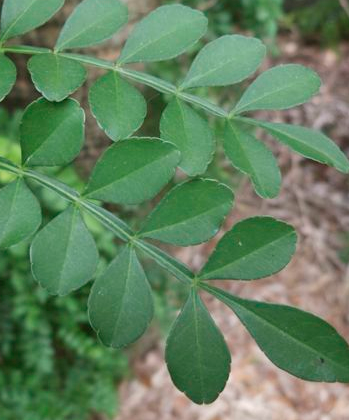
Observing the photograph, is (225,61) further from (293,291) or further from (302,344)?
(293,291)

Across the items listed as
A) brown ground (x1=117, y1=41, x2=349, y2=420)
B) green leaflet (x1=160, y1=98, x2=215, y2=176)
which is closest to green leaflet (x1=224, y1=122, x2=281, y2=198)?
green leaflet (x1=160, y1=98, x2=215, y2=176)

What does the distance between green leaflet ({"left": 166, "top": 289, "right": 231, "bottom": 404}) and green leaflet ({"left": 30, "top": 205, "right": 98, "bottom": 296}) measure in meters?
0.10

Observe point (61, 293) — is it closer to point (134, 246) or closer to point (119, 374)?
point (134, 246)

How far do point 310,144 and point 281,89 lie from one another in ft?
0.22

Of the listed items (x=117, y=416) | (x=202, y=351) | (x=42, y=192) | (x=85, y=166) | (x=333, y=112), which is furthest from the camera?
(x=333, y=112)

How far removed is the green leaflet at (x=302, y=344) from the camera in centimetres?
54

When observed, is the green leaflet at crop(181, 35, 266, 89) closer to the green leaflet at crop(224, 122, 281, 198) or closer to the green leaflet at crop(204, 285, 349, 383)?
the green leaflet at crop(224, 122, 281, 198)

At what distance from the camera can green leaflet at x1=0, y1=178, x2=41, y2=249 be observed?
1.88ft

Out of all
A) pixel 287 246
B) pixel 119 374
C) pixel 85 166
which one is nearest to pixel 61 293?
pixel 287 246

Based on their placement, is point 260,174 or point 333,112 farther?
point 333,112

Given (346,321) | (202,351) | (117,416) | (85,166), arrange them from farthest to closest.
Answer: (346,321) → (117,416) → (85,166) → (202,351)

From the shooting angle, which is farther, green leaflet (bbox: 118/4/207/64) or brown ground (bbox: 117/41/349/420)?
brown ground (bbox: 117/41/349/420)

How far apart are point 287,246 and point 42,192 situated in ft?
4.23

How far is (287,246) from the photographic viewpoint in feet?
1.90
